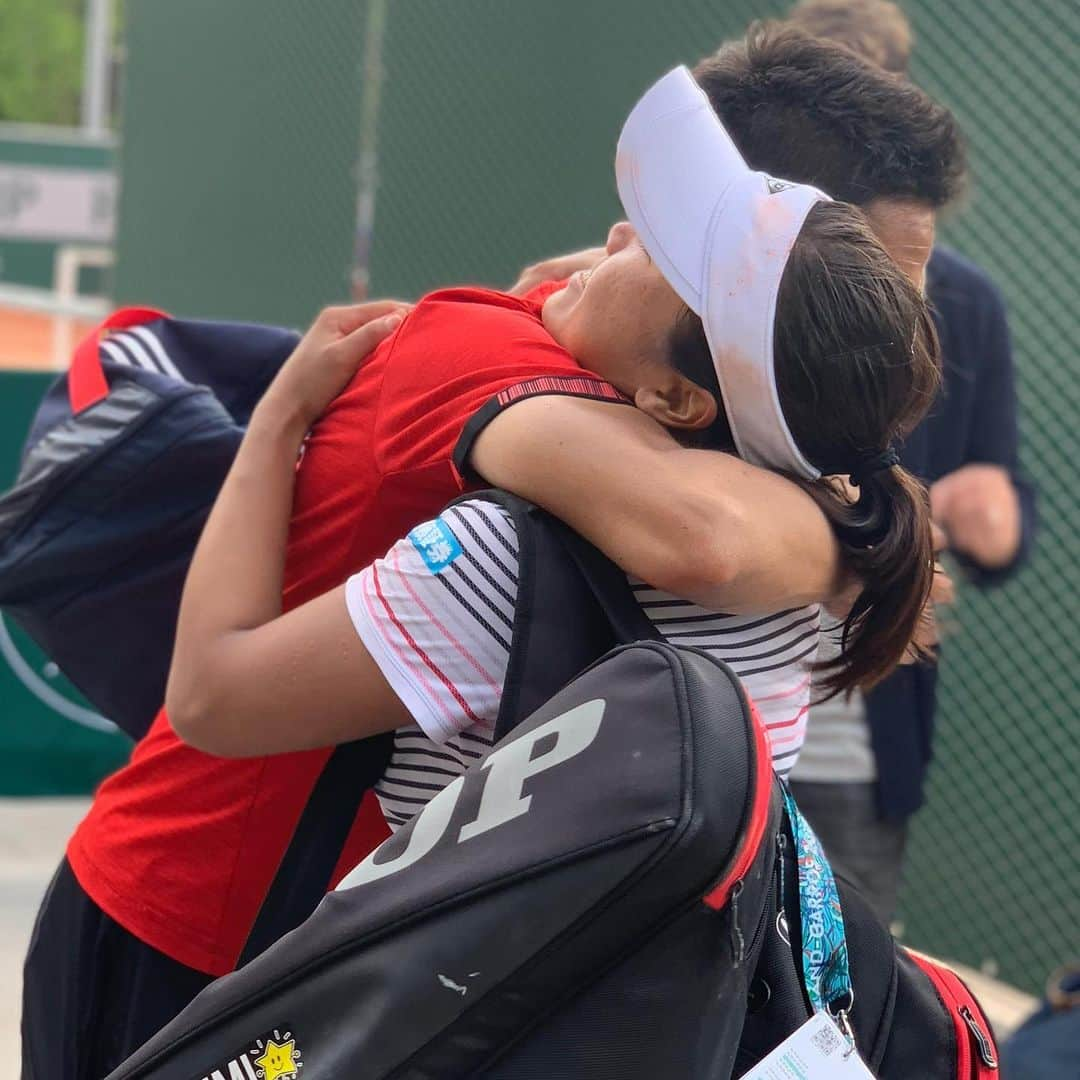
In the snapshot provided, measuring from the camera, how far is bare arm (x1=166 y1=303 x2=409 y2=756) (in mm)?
1266

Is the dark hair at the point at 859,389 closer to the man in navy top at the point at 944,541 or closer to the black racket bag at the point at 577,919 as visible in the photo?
the black racket bag at the point at 577,919

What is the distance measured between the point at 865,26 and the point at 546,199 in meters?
Result: 3.60

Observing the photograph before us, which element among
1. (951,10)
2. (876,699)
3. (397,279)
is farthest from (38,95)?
(876,699)

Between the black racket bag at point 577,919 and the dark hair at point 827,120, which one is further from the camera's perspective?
the dark hair at point 827,120

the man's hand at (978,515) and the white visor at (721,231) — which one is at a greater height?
the white visor at (721,231)

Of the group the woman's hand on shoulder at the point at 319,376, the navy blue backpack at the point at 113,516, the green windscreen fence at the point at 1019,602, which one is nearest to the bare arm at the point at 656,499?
the woman's hand on shoulder at the point at 319,376

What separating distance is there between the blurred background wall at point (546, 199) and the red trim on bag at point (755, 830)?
1.63 metres

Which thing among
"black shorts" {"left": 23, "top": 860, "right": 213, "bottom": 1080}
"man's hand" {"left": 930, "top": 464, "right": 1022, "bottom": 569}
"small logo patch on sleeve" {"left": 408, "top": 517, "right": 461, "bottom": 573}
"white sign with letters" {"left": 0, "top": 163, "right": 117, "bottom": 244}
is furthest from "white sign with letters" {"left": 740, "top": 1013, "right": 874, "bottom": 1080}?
"white sign with letters" {"left": 0, "top": 163, "right": 117, "bottom": 244}

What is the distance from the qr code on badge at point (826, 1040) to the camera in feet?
3.71

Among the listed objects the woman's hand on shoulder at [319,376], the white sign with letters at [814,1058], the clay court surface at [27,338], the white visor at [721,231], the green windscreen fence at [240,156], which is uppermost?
the white visor at [721,231]

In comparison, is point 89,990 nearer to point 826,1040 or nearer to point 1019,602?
point 826,1040

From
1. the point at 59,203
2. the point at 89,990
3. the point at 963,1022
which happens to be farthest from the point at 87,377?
the point at 59,203

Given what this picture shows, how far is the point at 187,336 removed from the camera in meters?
1.85

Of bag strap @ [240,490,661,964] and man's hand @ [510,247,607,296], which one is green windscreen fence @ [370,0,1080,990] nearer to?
man's hand @ [510,247,607,296]
